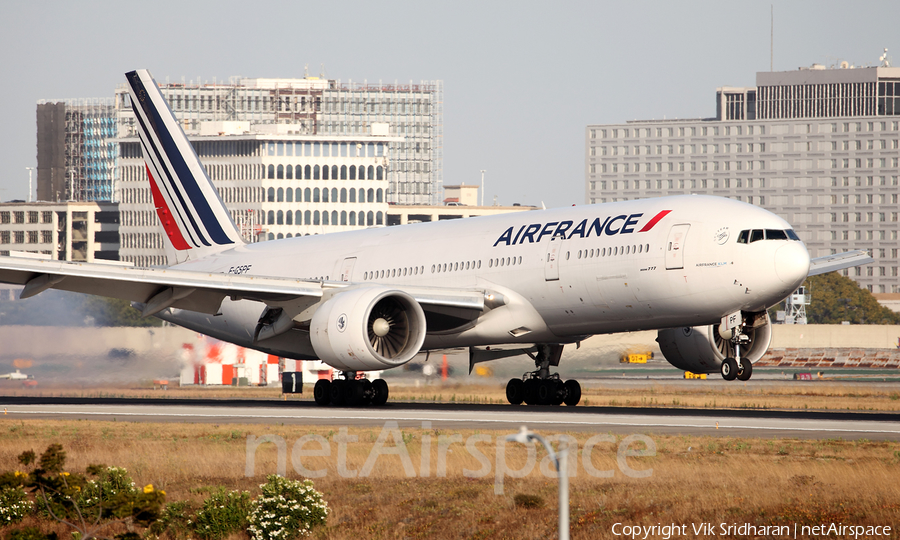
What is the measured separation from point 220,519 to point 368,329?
530 inches

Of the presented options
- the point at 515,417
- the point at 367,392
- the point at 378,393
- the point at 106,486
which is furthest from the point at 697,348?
the point at 106,486

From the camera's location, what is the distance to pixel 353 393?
112ft

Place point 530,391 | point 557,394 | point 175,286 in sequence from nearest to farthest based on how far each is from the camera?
point 175,286, point 557,394, point 530,391

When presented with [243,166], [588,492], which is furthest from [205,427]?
[243,166]

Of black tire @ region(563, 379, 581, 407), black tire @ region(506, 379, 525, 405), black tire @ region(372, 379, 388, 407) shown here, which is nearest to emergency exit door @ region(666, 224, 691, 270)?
black tire @ region(563, 379, 581, 407)

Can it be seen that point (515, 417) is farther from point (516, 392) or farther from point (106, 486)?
point (106, 486)

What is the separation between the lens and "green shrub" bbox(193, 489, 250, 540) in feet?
59.1

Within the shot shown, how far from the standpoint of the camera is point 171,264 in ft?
148

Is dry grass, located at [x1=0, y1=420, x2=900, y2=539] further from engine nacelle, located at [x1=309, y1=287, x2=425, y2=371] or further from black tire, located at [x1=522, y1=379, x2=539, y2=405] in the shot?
black tire, located at [x1=522, y1=379, x2=539, y2=405]

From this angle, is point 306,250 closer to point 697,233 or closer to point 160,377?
point 160,377

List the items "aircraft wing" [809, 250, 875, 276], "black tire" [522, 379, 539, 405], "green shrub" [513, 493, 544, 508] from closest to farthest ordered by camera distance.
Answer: "green shrub" [513, 493, 544, 508]
"aircraft wing" [809, 250, 875, 276]
"black tire" [522, 379, 539, 405]

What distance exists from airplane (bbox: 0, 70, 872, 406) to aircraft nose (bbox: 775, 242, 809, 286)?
0.04 m

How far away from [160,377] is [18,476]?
2889 centimetres

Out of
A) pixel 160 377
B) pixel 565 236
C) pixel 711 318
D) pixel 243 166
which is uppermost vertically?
pixel 243 166
